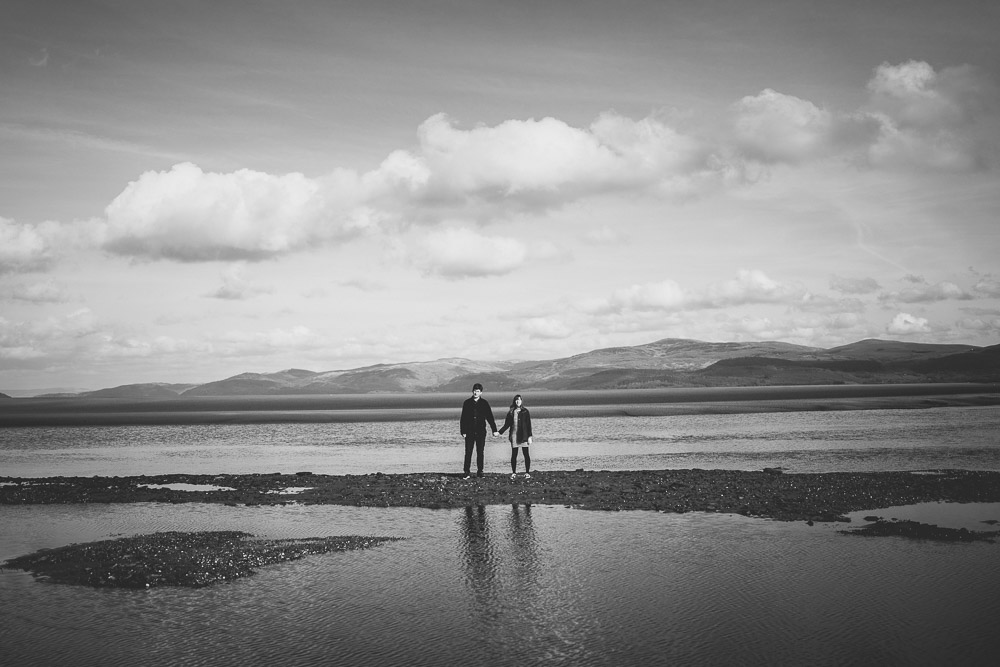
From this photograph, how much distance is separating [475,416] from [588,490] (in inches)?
226

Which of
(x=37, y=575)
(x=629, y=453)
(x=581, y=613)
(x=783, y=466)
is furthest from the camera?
(x=629, y=453)

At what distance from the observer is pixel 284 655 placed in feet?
31.8

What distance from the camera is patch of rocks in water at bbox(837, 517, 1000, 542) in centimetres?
1627

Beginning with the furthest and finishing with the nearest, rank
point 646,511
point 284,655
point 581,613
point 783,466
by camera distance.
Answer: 1. point 783,466
2. point 646,511
3. point 581,613
4. point 284,655

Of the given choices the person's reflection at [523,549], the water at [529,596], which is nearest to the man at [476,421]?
the person's reflection at [523,549]

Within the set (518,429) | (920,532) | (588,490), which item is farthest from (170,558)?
(920,532)

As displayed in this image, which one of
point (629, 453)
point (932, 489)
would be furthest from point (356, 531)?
point (629, 453)

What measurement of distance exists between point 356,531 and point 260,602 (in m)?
6.22

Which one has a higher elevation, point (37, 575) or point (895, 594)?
point (37, 575)

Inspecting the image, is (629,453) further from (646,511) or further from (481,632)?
(481,632)

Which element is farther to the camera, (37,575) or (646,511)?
(646,511)

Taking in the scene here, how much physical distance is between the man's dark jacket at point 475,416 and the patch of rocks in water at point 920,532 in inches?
530

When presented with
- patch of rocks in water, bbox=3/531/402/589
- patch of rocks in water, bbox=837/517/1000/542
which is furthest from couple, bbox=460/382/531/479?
patch of rocks in water, bbox=837/517/1000/542

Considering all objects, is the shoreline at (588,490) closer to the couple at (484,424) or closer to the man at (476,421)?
the couple at (484,424)
